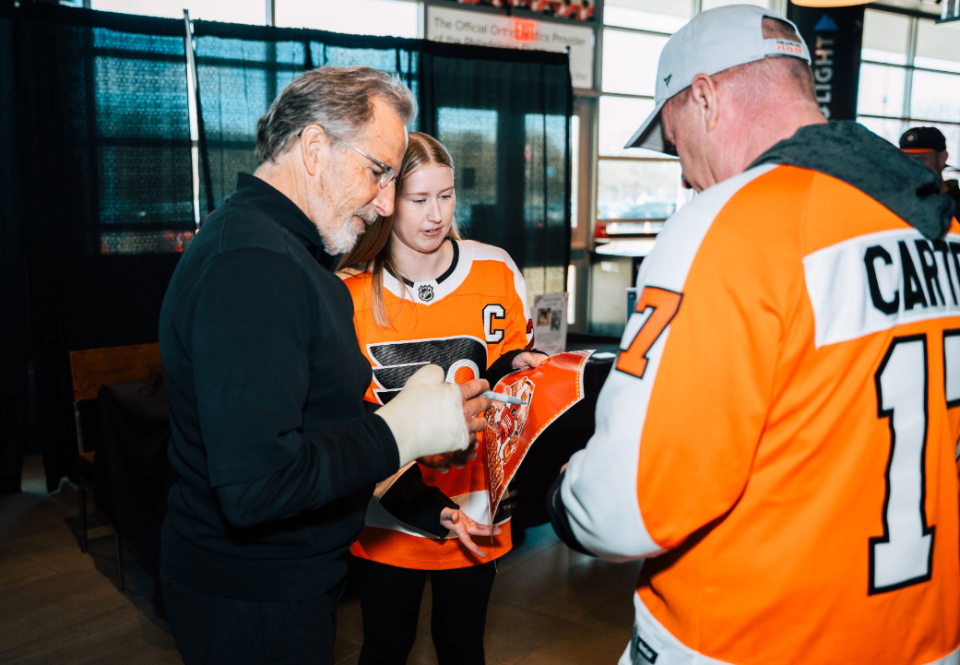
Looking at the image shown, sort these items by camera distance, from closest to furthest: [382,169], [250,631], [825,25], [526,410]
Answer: [250,631]
[382,169]
[526,410]
[825,25]

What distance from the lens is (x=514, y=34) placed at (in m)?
6.64

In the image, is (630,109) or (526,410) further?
(630,109)

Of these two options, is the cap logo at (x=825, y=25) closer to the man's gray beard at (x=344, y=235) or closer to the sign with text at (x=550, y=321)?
the sign with text at (x=550, y=321)

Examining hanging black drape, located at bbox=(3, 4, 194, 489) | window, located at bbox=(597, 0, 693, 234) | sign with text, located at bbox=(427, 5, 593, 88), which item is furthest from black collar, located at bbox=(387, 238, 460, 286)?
window, located at bbox=(597, 0, 693, 234)

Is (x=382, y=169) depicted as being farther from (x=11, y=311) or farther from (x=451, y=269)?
(x=11, y=311)

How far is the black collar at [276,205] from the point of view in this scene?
113 cm

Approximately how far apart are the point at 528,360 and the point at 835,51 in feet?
25.3

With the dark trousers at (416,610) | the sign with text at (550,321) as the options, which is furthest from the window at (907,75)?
the dark trousers at (416,610)

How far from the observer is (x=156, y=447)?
9.48 feet

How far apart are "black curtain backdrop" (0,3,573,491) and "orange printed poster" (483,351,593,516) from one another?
384cm

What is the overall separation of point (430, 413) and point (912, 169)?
0.77 m

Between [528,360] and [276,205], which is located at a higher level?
[276,205]

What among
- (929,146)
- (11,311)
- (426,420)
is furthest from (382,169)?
(11,311)

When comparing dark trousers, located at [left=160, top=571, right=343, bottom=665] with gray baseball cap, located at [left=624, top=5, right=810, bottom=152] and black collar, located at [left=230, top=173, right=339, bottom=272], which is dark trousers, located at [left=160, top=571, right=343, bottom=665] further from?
gray baseball cap, located at [left=624, top=5, right=810, bottom=152]
